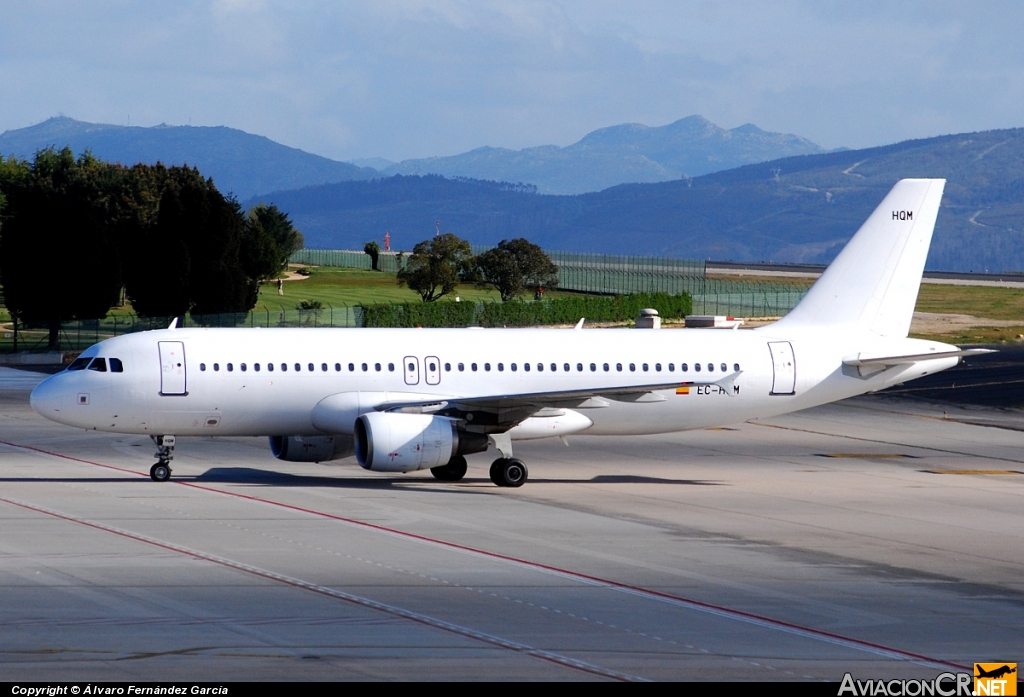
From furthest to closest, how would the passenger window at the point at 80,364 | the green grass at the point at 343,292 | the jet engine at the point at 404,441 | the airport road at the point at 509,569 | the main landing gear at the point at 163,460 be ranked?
the green grass at the point at 343,292, the main landing gear at the point at 163,460, the passenger window at the point at 80,364, the jet engine at the point at 404,441, the airport road at the point at 509,569

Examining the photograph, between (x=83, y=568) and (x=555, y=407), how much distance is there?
631 inches

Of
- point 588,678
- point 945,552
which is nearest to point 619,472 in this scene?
point 945,552

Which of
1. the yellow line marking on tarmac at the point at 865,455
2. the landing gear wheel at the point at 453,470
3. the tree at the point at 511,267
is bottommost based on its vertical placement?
the yellow line marking on tarmac at the point at 865,455

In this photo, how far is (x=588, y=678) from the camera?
16.2m

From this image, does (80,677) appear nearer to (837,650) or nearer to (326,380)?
(837,650)

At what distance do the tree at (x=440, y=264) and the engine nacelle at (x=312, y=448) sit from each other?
67317 millimetres

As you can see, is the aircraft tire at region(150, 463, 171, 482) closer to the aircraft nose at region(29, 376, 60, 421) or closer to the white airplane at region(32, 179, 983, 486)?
the white airplane at region(32, 179, 983, 486)

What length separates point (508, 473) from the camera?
35.2 meters

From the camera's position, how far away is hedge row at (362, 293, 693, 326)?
87.5 meters

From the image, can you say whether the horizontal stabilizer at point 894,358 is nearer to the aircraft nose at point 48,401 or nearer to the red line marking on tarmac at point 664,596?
the red line marking on tarmac at point 664,596

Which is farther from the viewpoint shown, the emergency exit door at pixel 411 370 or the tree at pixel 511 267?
the tree at pixel 511 267

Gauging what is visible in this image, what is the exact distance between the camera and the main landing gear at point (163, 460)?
115 feet

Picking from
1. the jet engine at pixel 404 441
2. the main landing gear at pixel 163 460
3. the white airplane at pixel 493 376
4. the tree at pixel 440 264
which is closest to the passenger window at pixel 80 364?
the white airplane at pixel 493 376

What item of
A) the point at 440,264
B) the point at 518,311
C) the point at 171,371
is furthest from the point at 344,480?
the point at 440,264
